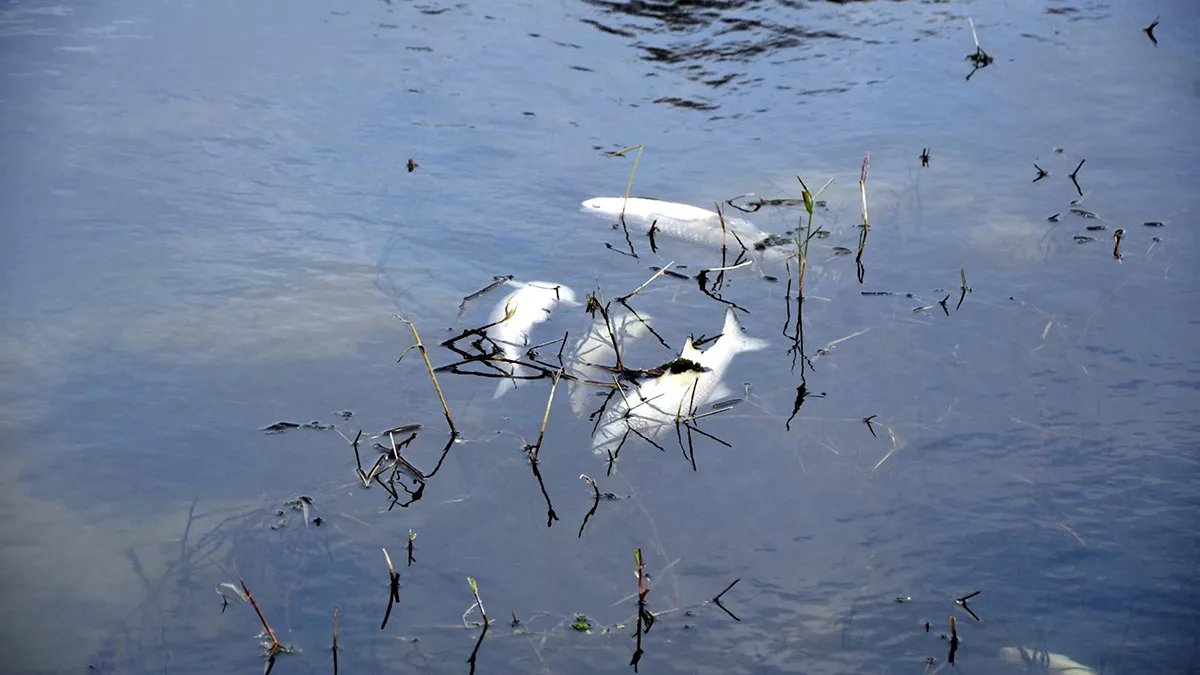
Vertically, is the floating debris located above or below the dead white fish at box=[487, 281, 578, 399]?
above

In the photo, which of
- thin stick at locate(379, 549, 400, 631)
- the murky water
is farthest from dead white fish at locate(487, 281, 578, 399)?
thin stick at locate(379, 549, 400, 631)

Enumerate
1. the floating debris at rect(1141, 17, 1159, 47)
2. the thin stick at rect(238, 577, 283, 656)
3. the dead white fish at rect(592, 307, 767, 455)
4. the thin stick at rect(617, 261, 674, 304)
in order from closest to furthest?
the thin stick at rect(238, 577, 283, 656) → the dead white fish at rect(592, 307, 767, 455) → the thin stick at rect(617, 261, 674, 304) → the floating debris at rect(1141, 17, 1159, 47)

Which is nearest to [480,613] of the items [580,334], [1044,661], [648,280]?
[580,334]

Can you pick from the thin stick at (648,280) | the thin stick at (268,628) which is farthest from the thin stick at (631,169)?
the thin stick at (268,628)

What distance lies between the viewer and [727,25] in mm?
8023

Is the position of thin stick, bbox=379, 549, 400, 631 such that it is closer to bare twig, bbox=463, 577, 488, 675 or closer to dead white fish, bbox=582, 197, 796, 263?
bare twig, bbox=463, 577, 488, 675

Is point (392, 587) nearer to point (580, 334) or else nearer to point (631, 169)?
point (580, 334)

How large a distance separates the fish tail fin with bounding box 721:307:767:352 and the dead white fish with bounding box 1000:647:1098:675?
5.84ft

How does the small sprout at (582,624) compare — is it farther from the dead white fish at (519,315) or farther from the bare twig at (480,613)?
the dead white fish at (519,315)

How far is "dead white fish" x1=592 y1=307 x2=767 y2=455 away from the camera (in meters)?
4.22

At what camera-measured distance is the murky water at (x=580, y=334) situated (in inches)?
135

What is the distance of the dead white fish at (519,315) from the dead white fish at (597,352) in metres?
0.21

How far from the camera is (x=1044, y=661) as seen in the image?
3.23 m

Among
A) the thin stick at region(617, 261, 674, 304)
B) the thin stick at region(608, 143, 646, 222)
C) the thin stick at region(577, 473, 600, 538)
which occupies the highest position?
the thin stick at region(608, 143, 646, 222)
